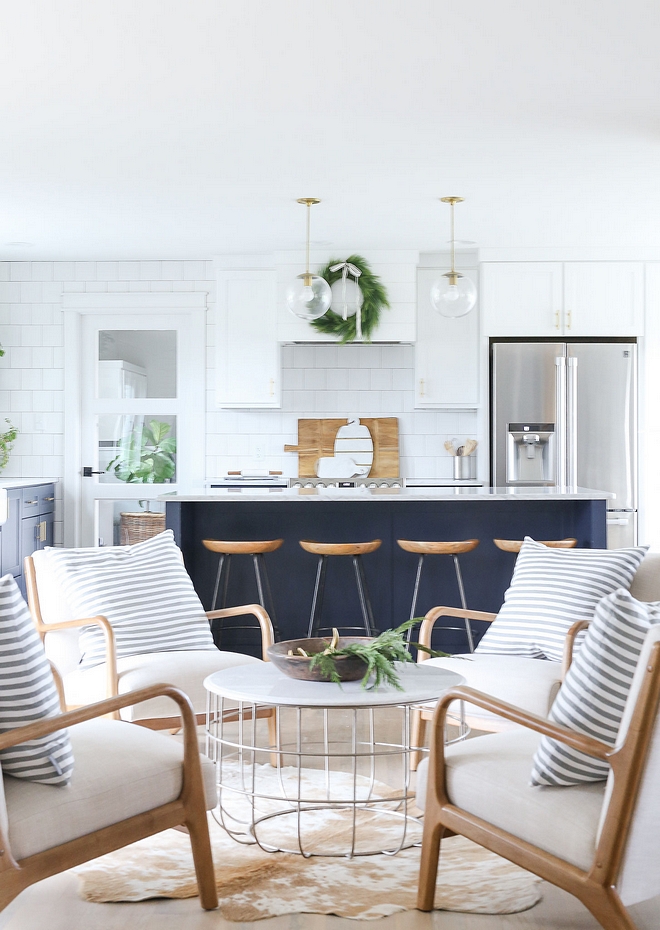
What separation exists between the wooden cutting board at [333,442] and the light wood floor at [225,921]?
491 cm

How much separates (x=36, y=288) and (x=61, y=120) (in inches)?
131

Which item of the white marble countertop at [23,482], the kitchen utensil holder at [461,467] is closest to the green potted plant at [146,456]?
the white marble countertop at [23,482]

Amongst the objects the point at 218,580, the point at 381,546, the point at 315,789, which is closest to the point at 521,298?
the point at 381,546

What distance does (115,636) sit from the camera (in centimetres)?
338

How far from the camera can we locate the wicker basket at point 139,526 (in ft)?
23.3

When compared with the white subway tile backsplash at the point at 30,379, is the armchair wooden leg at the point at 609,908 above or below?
below

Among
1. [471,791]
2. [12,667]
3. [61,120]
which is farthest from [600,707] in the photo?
[61,120]

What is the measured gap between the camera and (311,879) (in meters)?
2.46

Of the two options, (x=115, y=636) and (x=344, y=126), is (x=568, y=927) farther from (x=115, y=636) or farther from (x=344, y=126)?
(x=344, y=126)

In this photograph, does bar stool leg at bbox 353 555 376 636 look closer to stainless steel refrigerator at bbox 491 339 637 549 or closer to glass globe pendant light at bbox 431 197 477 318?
glass globe pendant light at bbox 431 197 477 318

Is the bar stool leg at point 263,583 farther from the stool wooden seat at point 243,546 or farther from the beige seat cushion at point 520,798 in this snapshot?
the beige seat cushion at point 520,798

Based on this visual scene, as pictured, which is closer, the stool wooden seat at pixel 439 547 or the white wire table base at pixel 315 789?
the white wire table base at pixel 315 789

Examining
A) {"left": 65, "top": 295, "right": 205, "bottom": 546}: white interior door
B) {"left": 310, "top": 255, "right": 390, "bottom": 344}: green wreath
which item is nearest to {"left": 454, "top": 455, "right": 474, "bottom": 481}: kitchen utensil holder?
{"left": 310, "top": 255, "right": 390, "bottom": 344}: green wreath

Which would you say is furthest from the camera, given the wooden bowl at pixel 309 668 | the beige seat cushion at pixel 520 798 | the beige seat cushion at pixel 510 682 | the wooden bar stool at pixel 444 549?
the wooden bar stool at pixel 444 549
